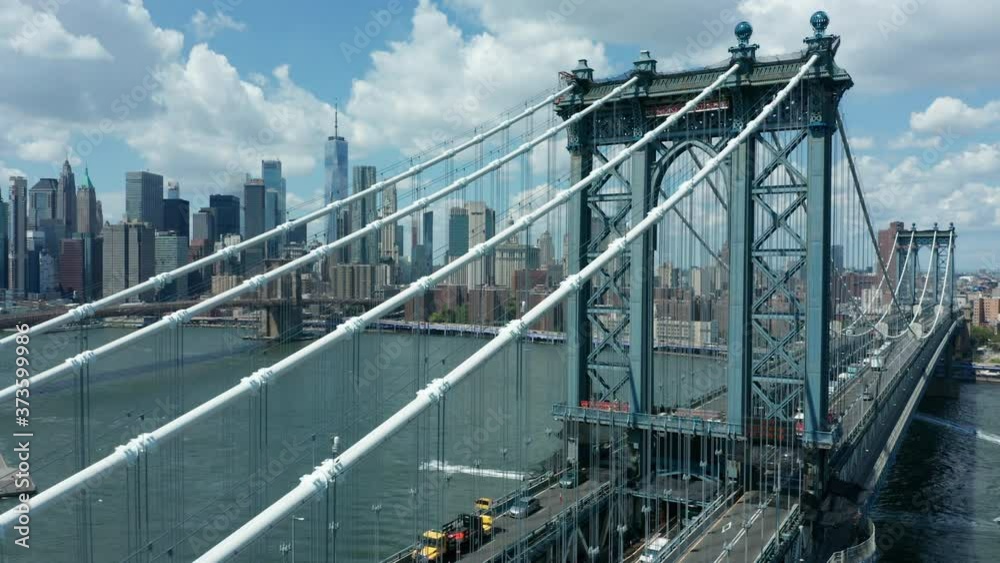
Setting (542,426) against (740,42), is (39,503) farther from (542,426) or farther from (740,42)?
(542,426)

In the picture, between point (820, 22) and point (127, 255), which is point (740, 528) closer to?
point (820, 22)

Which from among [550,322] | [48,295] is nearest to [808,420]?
[550,322]

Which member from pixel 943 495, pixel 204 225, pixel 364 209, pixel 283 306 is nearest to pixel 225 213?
pixel 204 225

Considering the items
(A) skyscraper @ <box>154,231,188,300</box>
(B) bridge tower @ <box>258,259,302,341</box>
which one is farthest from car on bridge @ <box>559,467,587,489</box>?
(A) skyscraper @ <box>154,231,188,300</box>

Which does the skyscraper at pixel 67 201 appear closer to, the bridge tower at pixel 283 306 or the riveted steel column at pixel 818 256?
the bridge tower at pixel 283 306

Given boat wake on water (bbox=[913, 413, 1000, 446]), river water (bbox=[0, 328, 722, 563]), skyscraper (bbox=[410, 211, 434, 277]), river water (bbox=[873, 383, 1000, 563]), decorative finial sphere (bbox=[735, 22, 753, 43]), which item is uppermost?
decorative finial sphere (bbox=[735, 22, 753, 43])

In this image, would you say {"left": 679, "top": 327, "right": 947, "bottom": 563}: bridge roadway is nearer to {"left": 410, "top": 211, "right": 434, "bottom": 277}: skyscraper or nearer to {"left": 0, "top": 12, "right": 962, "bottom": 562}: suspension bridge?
{"left": 0, "top": 12, "right": 962, "bottom": 562}: suspension bridge
